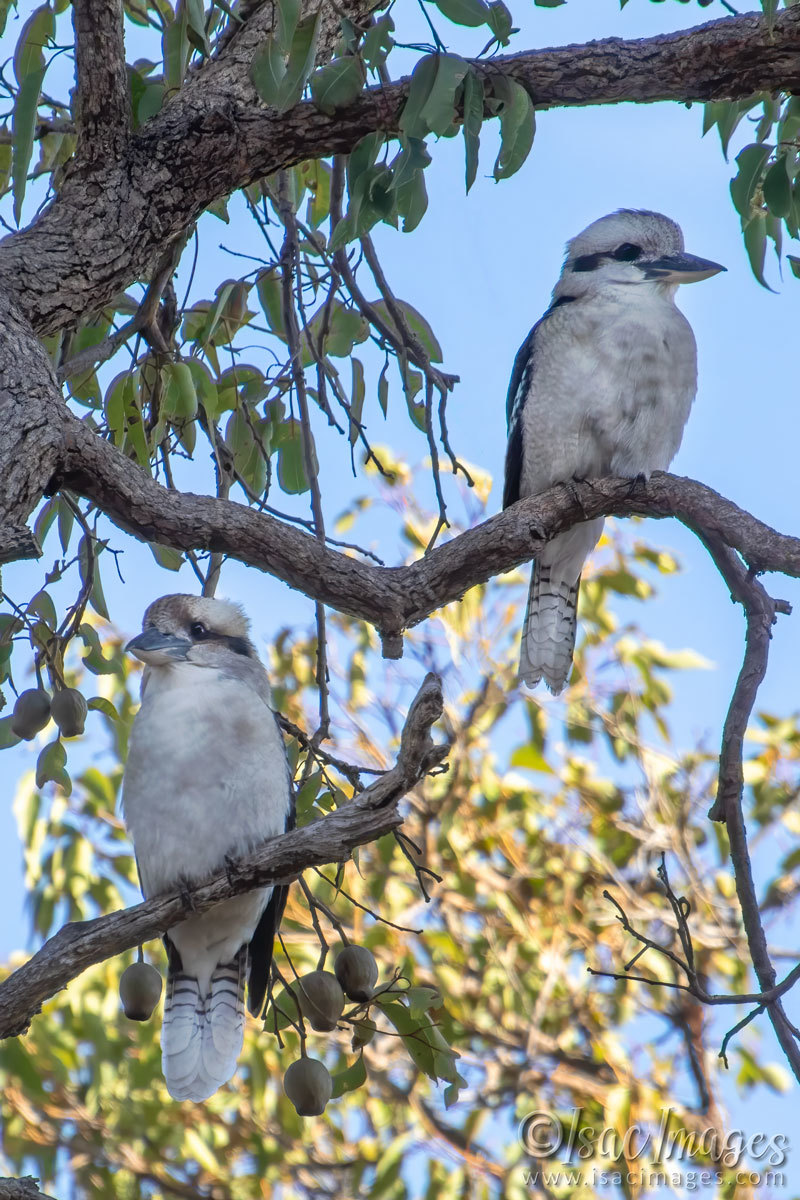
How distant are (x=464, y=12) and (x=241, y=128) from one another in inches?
21.1

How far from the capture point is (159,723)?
2.99 m

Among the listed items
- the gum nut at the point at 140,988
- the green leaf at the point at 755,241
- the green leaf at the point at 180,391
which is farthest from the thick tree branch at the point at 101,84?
the gum nut at the point at 140,988

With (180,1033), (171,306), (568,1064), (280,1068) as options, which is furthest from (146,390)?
(568,1064)

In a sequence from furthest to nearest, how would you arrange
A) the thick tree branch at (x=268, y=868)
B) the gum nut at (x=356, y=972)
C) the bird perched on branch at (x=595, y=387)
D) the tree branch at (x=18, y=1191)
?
the bird perched on branch at (x=595, y=387), the gum nut at (x=356, y=972), the tree branch at (x=18, y=1191), the thick tree branch at (x=268, y=868)

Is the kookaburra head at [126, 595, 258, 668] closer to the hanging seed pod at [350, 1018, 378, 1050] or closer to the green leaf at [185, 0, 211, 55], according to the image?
the hanging seed pod at [350, 1018, 378, 1050]

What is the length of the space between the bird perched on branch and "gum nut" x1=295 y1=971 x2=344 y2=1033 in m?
1.58

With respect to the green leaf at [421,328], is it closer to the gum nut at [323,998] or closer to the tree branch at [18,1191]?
the gum nut at [323,998]

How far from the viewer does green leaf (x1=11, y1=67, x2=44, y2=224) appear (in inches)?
86.1

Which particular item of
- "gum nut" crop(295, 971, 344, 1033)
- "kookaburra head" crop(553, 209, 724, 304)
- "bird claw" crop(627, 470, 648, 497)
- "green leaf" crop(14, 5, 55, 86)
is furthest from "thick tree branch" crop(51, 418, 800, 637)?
"kookaburra head" crop(553, 209, 724, 304)

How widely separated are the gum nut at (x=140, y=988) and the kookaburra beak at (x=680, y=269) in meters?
2.42

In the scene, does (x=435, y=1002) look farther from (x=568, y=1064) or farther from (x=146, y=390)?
(x=568, y=1064)

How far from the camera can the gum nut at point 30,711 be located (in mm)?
2561

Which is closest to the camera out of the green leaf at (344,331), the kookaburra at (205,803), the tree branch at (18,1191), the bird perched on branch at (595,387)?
the tree branch at (18,1191)

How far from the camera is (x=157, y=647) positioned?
304 cm
